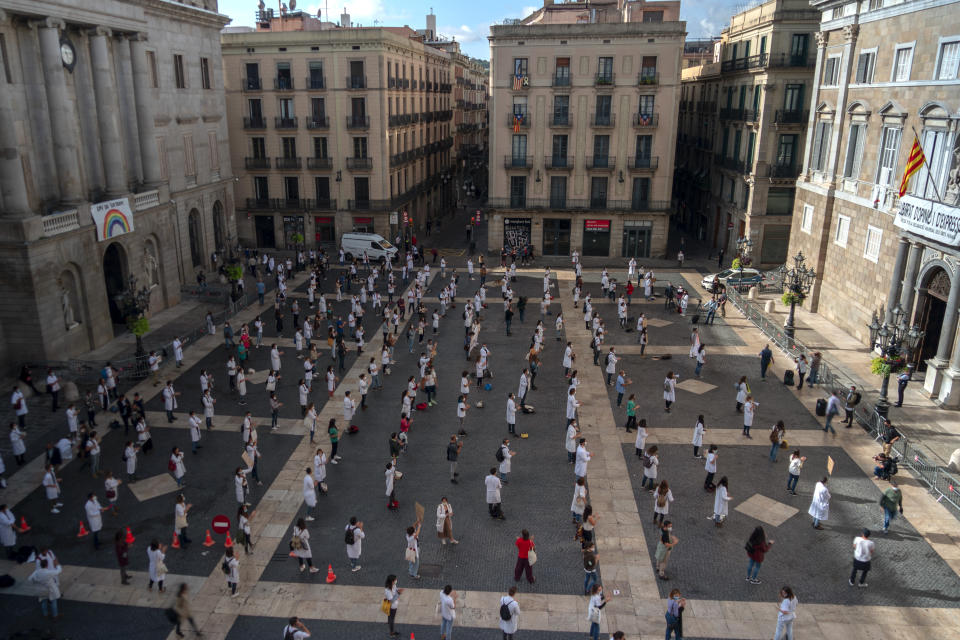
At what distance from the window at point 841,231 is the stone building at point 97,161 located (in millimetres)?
34719

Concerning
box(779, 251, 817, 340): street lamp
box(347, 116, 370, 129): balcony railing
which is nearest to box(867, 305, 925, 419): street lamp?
box(779, 251, 817, 340): street lamp

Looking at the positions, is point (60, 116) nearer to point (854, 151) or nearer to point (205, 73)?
point (205, 73)

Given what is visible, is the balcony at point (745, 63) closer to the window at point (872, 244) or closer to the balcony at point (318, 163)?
the window at point (872, 244)

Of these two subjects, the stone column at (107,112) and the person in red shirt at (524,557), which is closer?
the person in red shirt at (524,557)

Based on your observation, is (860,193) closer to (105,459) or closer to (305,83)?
(105,459)

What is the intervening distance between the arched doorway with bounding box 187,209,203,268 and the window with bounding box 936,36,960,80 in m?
38.2

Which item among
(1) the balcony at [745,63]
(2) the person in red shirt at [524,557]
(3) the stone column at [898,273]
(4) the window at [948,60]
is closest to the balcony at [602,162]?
(1) the balcony at [745,63]

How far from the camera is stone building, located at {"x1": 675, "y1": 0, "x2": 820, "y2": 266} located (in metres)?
41.4

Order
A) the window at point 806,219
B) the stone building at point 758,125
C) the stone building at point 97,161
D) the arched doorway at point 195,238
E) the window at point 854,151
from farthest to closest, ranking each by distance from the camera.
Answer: the stone building at point 758,125
the arched doorway at point 195,238
the window at point 806,219
the window at point 854,151
the stone building at point 97,161

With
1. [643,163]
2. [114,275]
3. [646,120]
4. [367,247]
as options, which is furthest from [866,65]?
[114,275]

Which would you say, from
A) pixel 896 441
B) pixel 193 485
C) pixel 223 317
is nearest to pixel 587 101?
pixel 223 317

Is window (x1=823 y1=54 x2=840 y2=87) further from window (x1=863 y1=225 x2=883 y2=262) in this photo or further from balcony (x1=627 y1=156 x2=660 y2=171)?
balcony (x1=627 y1=156 x2=660 y2=171)

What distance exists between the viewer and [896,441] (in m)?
21.1

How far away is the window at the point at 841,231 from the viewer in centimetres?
3203
